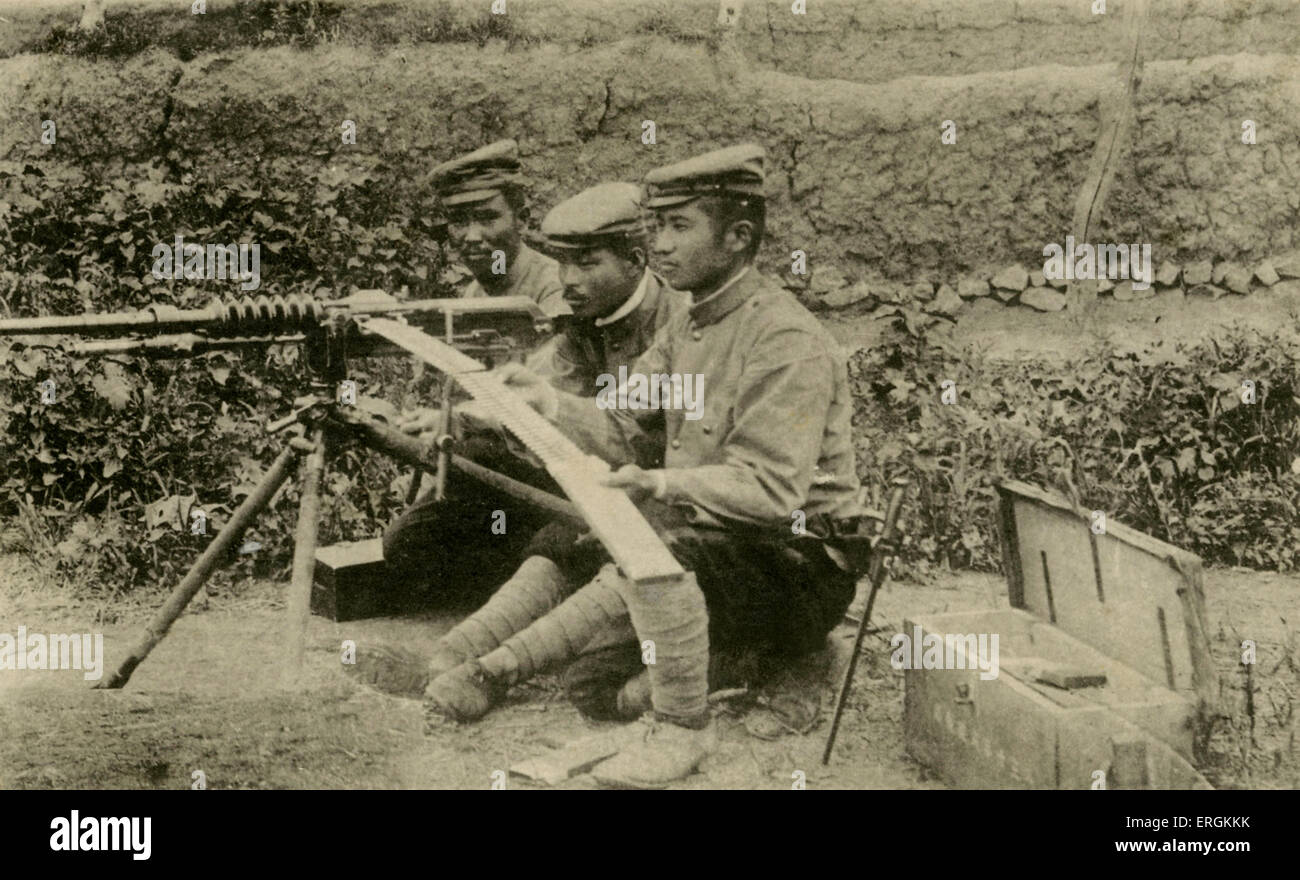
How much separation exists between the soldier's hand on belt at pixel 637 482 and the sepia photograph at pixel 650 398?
0.01 meters

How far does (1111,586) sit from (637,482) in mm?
1238

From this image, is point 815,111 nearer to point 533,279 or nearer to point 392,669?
point 533,279

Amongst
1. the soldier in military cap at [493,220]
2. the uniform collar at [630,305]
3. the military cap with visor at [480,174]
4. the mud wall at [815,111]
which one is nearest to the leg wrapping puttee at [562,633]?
the uniform collar at [630,305]

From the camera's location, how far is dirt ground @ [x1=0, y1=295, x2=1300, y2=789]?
3525 mm

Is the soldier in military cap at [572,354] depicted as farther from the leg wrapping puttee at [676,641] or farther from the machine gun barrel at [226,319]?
the machine gun barrel at [226,319]

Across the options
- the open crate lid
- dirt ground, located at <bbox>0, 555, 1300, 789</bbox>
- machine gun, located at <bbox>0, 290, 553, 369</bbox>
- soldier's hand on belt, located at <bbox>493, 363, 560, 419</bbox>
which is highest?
machine gun, located at <bbox>0, 290, 553, 369</bbox>

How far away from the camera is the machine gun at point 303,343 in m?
3.81

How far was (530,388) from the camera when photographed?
3.71 metres

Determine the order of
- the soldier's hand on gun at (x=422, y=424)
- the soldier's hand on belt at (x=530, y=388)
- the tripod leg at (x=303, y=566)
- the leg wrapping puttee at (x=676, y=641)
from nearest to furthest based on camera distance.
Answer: the leg wrapping puttee at (x=676, y=641), the soldier's hand on belt at (x=530, y=388), the tripod leg at (x=303, y=566), the soldier's hand on gun at (x=422, y=424)

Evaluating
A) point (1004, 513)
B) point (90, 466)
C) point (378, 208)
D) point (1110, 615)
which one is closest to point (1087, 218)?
point (1004, 513)

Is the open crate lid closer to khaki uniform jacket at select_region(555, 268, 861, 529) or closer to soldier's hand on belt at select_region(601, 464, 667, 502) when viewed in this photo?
khaki uniform jacket at select_region(555, 268, 861, 529)

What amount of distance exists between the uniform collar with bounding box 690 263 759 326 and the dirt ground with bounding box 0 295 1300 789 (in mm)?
1079

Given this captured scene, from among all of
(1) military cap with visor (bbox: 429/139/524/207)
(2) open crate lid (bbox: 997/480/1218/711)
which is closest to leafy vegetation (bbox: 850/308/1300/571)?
(2) open crate lid (bbox: 997/480/1218/711)

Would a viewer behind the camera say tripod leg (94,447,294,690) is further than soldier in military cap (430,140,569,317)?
No
